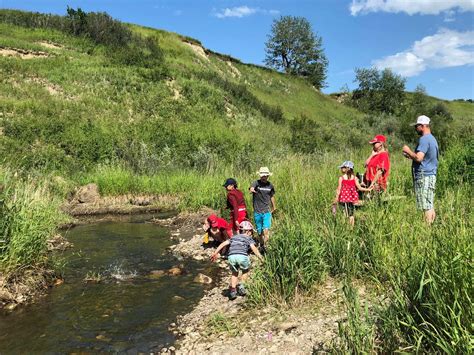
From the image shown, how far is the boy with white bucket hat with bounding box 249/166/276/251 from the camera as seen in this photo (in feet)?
30.0

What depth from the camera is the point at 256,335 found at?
5.43 m

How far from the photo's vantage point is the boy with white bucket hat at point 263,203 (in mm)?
9148

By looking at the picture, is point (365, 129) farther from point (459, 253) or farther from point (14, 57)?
point (459, 253)

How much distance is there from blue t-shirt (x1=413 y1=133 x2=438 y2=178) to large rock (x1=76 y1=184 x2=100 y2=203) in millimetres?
14015

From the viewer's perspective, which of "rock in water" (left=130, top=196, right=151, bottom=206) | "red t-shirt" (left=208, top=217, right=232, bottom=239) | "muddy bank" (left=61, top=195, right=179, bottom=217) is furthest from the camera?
"rock in water" (left=130, top=196, right=151, bottom=206)

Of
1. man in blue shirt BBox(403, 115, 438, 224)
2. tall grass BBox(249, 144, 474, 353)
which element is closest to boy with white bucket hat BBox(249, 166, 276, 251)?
tall grass BBox(249, 144, 474, 353)

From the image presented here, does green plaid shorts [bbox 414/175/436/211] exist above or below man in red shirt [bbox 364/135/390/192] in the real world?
below

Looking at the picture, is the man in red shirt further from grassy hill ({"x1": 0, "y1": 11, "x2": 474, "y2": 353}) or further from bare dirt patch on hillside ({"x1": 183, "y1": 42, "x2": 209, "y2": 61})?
bare dirt patch on hillside ({"x1": 183, "y1": 42, "x2": 209, "y2": 61})

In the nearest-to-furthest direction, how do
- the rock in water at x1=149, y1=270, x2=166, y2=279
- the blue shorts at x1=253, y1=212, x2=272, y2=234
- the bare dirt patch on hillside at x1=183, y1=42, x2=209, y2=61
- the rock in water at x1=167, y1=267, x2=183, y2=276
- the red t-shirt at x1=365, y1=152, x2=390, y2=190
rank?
the red t-shirt at x1=365, y1=152, x2=390, y2=190, the rock in water at x1=149, y1=270, x2=166, y2=279, the rock in water at x1=167, y1=267, x2=183, y2=276, the blue shorts at x1=253, y1=212, x2=272, y2=234, the bare dirt patch on hillside at x1=183, y1=42, x2=209, y2=61

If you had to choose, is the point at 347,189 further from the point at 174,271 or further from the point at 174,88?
the point at 174,88

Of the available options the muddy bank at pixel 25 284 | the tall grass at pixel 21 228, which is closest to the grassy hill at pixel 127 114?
the tall grass at pixel 21 228

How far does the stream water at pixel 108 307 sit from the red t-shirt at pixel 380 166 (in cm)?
415

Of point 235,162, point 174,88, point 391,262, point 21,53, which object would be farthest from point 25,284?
point 21,53

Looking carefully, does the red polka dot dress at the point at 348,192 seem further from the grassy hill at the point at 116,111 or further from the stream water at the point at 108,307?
the grassy hill at the point at 116,111
